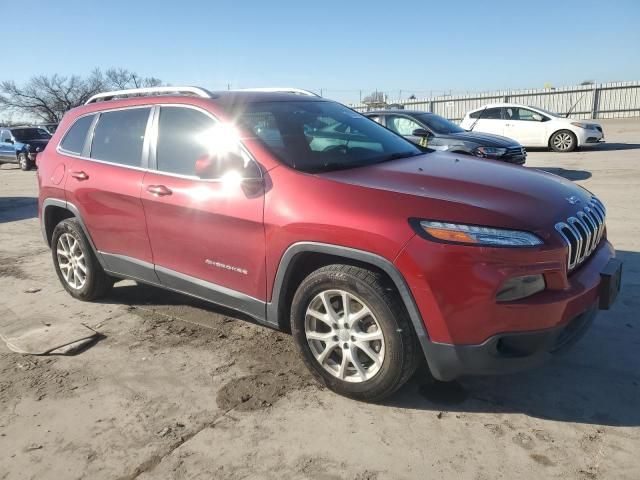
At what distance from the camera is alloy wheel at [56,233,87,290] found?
15.3ft

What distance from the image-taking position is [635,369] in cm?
318

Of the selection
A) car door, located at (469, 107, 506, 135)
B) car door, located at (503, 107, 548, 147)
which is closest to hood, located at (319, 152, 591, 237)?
car door, located at (469, 107, 506, 135)

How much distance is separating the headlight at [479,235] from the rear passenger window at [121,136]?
2.44 meters

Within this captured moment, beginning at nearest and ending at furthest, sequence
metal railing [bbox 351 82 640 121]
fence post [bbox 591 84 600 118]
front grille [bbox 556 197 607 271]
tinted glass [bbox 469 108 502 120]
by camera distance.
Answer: front grille [bbox 556 197 607 271]
tinted glass [bbox 469 108 502 120]
metal railing [bbox 351 82 640 121]
fence post [bbox 591 84 600 118]

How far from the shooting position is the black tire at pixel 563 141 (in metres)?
15.0

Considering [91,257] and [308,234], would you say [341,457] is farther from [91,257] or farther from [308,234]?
[91,257]

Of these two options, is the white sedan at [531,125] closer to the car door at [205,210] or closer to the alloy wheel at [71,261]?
the alloy wheel at [71,261]

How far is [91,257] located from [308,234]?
252 centimetres

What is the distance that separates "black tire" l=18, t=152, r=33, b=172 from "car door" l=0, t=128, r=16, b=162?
432mm

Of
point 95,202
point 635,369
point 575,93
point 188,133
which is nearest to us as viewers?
point 635,369

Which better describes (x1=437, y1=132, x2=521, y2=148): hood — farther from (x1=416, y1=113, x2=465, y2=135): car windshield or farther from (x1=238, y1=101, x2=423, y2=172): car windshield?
(x1=238, y1=101, x2=423, y2=172): car windshield

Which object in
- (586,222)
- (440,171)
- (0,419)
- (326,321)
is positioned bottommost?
(0,419)

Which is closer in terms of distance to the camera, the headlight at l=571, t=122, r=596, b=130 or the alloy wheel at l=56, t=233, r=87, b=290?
the alloy wheel at l=56, t=233, r=87, b=290

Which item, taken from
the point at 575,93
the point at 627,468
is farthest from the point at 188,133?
the point at 575,93
